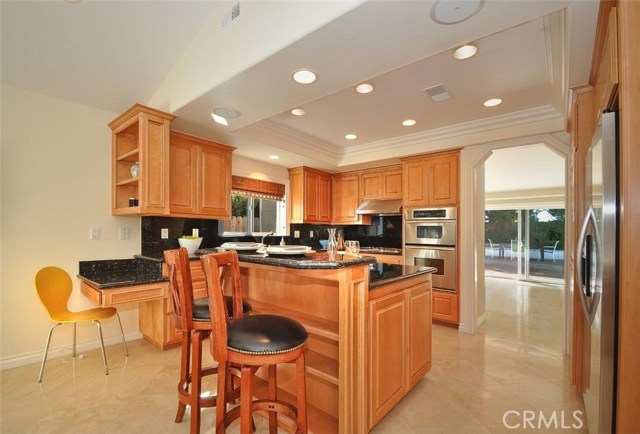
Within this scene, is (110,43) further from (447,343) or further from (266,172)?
(447,343)

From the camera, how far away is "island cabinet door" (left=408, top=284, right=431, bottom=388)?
2.16 m

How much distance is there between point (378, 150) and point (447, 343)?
2.85 metres

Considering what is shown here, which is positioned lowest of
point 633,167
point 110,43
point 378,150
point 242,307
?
point 242,307

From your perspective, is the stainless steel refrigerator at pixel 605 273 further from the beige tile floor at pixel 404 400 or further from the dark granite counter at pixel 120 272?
the dark granite counter at pixel 120 272

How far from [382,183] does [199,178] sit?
2.92 metres

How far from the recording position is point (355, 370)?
5.55ft

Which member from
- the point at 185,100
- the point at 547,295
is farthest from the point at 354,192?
the point at 547,295

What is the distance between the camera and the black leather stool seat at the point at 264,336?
4.51 ft

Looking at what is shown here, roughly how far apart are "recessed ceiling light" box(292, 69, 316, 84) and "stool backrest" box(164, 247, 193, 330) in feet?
4.75

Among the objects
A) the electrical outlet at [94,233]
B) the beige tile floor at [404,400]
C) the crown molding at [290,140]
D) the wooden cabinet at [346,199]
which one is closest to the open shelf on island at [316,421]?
the beige tile floor at [404,400]

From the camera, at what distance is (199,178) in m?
3.50

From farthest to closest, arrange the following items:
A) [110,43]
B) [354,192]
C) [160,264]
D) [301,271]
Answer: [354,192], [160,264], [110,43], [301,271]

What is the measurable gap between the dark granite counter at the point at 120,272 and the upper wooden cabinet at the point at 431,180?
3.37 meters

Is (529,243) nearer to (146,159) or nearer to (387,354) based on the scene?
(387,354)
